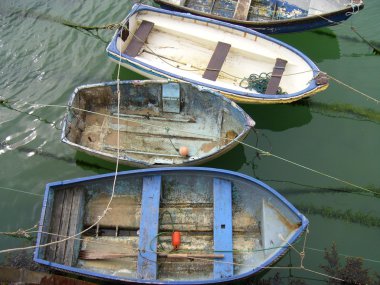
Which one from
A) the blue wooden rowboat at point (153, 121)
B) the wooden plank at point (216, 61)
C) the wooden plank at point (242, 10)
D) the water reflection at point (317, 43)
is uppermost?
the wooden plank at point (242, 10)

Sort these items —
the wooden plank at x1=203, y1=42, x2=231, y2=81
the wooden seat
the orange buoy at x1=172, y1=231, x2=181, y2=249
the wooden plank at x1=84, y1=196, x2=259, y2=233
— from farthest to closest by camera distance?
the wooden plank at x1=203, y1=42, x2=231, y2=81
the wooden plank at x1=84, y1=196, x2=259, y2=233
the orange buoy at x1=172, y1=231, x2=181, y2=249
the wooden seat

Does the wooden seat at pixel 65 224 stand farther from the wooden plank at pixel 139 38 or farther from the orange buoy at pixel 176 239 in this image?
the wooden plank at pixel 139 38

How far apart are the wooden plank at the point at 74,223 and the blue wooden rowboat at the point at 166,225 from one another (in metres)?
0.02

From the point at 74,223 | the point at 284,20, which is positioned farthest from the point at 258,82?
the point at 74,223

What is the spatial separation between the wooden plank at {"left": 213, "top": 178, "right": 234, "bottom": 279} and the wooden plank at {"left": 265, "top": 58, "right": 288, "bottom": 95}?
8.39 feet

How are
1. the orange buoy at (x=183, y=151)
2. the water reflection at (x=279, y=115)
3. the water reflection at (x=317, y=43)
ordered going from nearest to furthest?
the orange buoy at (x=183, y=151)
the water reflection at (x=279, y=115)
the water reflection at (x=317, y=43)

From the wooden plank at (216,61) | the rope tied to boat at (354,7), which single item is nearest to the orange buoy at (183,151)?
the wooden plank at (216,61)

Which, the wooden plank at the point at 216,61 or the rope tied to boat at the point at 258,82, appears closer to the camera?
the rope tied to boat at the point at 258,82

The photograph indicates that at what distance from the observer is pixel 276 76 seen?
8.79 m

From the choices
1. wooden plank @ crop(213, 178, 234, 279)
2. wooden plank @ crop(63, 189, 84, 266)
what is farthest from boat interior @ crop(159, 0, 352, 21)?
wooden plank @ crop(63, 189, 84, 266)

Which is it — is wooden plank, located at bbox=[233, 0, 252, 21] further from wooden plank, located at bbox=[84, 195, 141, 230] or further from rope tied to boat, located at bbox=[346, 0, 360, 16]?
wooden plank, located at bbox=[84, 195, 141, 230]

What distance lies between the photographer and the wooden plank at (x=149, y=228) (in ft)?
21.9

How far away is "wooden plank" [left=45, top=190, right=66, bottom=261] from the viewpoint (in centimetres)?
675

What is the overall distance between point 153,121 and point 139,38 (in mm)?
2281
